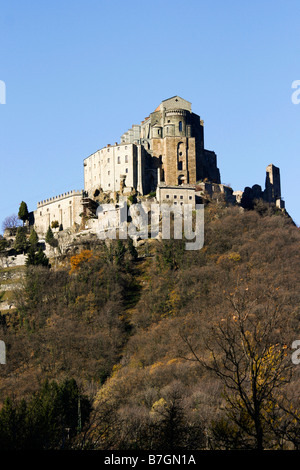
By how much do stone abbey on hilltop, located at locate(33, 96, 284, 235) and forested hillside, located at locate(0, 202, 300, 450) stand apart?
6.46 meters

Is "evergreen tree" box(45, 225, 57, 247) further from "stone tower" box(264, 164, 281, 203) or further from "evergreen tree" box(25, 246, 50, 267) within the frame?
"stone tower" box(264, 164, 281, 203)

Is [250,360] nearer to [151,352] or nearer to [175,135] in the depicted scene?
[151,352]

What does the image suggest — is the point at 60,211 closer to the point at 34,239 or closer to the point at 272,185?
the point at 34,239

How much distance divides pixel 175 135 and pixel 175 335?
3727 centimetres

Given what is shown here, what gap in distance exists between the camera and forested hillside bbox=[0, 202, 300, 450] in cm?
5830

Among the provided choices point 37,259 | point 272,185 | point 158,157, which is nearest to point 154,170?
point 158,157

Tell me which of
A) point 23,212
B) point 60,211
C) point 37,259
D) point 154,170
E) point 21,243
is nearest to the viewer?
point 37,259

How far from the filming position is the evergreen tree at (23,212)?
10838cm

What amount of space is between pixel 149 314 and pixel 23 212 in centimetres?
3633

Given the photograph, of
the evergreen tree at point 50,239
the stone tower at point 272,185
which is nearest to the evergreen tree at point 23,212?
the evergreen tree at point 50,239

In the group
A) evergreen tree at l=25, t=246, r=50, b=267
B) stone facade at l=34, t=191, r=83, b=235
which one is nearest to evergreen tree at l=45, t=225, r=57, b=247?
stone facade at l=34, t=191, r=83, b=235

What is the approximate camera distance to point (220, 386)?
185 ft

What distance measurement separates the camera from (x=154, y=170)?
10012 centimetres

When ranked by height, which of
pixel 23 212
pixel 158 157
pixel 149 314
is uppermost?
pixel 158 157
